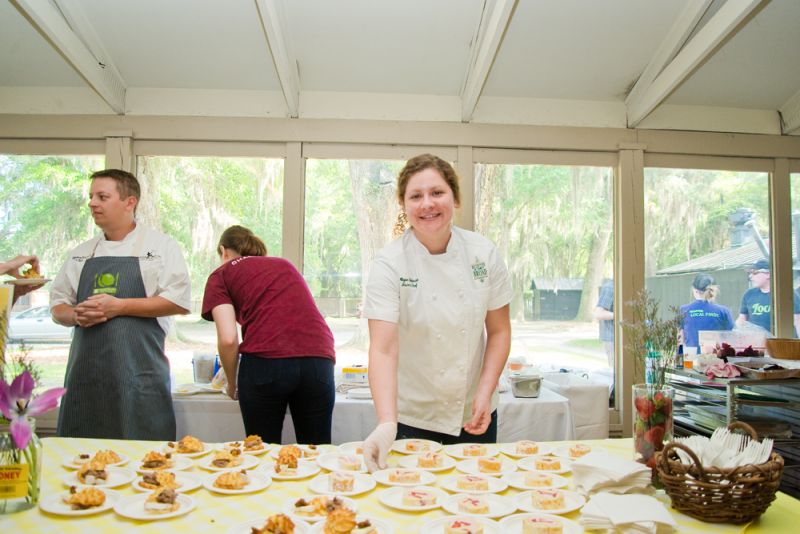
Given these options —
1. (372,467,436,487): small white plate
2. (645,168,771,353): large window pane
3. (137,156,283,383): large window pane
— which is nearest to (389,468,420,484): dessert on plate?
(372,467,436,487): small white plate

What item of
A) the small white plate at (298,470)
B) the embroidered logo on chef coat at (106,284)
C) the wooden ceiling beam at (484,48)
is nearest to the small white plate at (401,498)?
the small white plate at (298,470)

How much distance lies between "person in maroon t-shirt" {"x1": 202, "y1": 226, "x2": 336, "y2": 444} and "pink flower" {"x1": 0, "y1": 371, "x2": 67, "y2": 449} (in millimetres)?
1188

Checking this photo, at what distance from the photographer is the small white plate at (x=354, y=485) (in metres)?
1.27

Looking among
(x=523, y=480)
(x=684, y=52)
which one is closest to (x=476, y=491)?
(x=523, y=480)

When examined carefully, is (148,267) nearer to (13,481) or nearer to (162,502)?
(13,481)

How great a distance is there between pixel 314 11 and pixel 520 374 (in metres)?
2.41

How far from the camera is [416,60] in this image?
3.59 metres

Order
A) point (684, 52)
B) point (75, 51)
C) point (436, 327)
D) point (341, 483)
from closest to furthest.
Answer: point (341, 483) → point (436, 327) → point (75, 51) → point (684, 52)

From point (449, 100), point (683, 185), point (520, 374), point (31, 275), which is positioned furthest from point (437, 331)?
point (683, 185)

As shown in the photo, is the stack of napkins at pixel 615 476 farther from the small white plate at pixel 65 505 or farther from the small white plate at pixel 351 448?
the small white plate at pixel 65 505

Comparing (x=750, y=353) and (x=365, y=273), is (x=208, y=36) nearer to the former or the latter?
(x=365, y=273)

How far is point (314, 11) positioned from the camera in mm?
3242

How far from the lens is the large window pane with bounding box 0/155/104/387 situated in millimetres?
3867

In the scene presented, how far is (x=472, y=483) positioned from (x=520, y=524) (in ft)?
0.70
